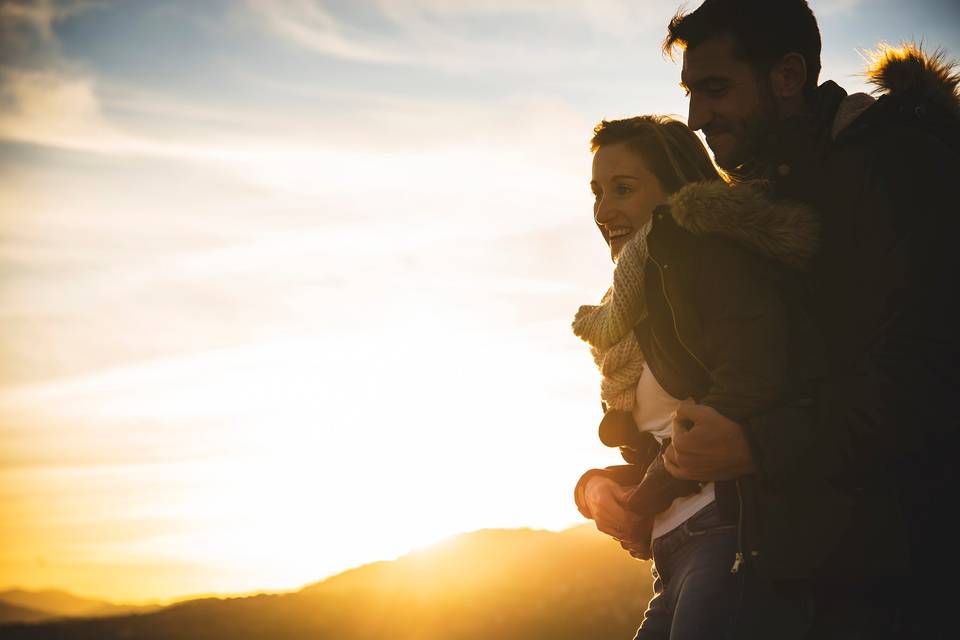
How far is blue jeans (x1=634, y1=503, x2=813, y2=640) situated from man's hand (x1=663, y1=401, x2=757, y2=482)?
0.30 metres

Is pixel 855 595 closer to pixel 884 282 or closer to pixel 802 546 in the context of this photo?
pixel 802 546

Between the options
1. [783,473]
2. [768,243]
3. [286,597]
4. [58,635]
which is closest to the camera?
[783,473]

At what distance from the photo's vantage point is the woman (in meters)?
2.63

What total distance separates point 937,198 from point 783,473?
37.3 inches

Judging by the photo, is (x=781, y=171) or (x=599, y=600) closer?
(x=781, y=171)

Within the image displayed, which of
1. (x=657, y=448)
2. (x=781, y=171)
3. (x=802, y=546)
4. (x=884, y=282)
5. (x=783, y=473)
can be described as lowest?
(x=802, y=546)

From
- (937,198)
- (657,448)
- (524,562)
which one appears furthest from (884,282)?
(524,562)

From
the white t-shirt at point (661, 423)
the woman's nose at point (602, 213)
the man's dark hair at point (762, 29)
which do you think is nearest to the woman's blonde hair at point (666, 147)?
the woman's nose at point (602, 213)

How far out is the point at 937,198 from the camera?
2.59 m

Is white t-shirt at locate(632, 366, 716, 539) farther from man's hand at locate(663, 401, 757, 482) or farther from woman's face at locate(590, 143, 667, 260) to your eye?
woman's face at locate(590, 143, 667, 260)

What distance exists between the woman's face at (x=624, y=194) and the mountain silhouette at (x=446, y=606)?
834cm

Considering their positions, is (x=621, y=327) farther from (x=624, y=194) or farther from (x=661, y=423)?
(x=624, y=194)

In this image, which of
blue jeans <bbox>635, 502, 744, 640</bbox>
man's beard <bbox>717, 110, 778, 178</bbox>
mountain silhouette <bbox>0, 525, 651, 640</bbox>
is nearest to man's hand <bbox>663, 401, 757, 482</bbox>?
blue jeans <bbox>635, 502, 744, 640</bbox>

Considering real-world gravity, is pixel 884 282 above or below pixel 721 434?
above
